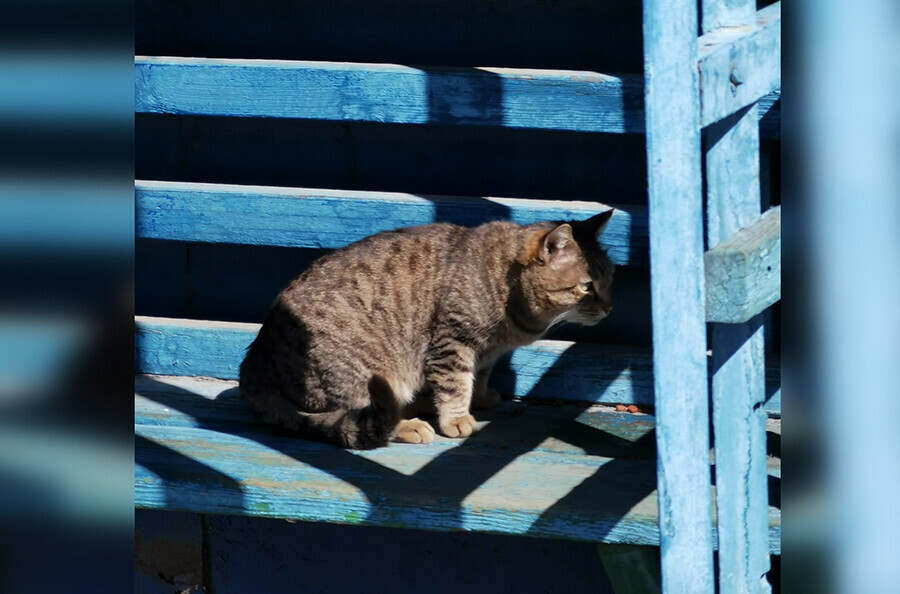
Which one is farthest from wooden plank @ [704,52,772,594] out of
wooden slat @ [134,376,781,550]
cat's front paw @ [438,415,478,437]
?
cat's front paw @ [438,415,478,437]

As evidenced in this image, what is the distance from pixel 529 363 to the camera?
3377mm

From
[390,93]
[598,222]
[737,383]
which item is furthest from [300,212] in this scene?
[737,383]

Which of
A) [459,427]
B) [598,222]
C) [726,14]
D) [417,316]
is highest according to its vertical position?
[726,14]

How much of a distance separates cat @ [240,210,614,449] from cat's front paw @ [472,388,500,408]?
56mm

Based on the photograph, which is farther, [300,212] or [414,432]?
[300,212]

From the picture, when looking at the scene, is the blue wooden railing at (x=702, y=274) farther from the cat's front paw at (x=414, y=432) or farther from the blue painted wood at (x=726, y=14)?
the cat's front paw at (x=414, y=432)

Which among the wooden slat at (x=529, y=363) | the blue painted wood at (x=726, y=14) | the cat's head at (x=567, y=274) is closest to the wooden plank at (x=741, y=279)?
the blue painted wood at (x=726, y=14)

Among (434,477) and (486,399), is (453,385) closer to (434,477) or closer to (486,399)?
(486,399)

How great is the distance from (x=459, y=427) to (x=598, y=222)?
0.73 metres

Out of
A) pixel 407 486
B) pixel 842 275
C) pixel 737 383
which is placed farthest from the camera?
pixel 407 486

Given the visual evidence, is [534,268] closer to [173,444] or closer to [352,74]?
[352,74]

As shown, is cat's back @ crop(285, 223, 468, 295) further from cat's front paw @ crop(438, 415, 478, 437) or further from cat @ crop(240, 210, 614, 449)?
cat's front paw @ crop(438, 415, 478, 437)

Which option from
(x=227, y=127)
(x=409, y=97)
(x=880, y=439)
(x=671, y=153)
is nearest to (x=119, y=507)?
(x=880, y=439)

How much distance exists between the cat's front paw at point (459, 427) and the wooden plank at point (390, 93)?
34.8 inches
